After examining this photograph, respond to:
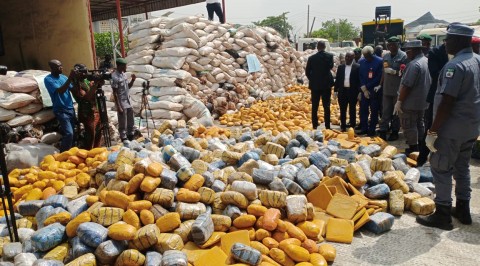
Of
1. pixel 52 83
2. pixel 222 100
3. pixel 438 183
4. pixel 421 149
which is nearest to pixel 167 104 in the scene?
pixel 222 100

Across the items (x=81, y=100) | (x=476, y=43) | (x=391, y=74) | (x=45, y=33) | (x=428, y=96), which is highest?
(x=45, y=33)

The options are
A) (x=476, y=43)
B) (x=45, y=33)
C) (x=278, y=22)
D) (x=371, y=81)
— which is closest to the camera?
(x=476, y=43)

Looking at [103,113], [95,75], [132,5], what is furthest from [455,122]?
[132,5]

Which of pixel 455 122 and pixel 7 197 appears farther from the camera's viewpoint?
pixel 455 122

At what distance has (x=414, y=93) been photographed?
4574 millimetres

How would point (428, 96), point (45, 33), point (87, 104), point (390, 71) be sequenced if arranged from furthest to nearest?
point (45, 33), point (87, 104), point (390, 71), point (428, 96)

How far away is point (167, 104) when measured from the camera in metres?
7.26

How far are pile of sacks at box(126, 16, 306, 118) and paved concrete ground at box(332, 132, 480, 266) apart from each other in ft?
16.7

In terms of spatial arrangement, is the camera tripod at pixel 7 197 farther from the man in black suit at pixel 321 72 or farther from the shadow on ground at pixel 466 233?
the man in black suit at pixel 321 72

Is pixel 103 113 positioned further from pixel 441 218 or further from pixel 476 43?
pixel 476 43

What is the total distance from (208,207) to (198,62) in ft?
20.4

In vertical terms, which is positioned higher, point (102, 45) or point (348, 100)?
point (102, 45)

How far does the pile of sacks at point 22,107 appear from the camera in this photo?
17.6ft

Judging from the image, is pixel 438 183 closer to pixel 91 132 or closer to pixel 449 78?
pixel 449 78
